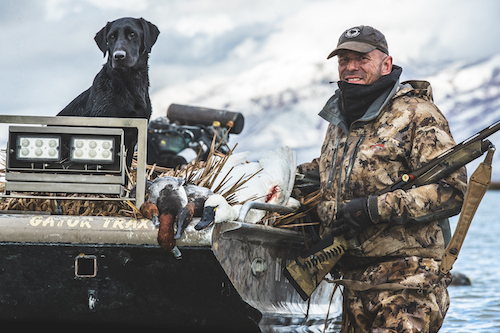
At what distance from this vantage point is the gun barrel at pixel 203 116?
6230mm

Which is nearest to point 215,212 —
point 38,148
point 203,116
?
point 38,148

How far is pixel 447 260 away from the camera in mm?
3371

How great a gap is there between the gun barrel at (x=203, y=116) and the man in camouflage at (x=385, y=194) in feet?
7.41

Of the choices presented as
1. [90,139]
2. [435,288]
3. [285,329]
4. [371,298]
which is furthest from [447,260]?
[90,139]

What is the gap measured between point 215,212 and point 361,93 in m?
1.21

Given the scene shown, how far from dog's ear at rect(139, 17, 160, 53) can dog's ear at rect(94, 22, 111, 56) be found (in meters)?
0.21

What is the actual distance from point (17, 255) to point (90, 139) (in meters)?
0.73

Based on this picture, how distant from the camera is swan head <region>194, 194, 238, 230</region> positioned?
3146 millimetres

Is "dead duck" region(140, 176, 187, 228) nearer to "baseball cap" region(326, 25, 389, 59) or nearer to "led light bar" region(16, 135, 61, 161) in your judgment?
"led light bar" region(16, 135, 61, 161)

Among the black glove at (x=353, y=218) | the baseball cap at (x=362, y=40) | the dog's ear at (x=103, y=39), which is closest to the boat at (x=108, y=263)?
the black glove at (x=353, y=218)

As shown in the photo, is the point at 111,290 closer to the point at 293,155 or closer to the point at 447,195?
the point at 293,155

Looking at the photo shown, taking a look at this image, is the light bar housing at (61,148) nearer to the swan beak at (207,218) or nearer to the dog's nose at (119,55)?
the swan beak at (207,218)

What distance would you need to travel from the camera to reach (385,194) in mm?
3492

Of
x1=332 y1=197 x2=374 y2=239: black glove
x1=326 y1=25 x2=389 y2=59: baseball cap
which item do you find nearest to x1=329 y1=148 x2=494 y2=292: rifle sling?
x1=332 y1=197 x2=374 y2=239: black glove
